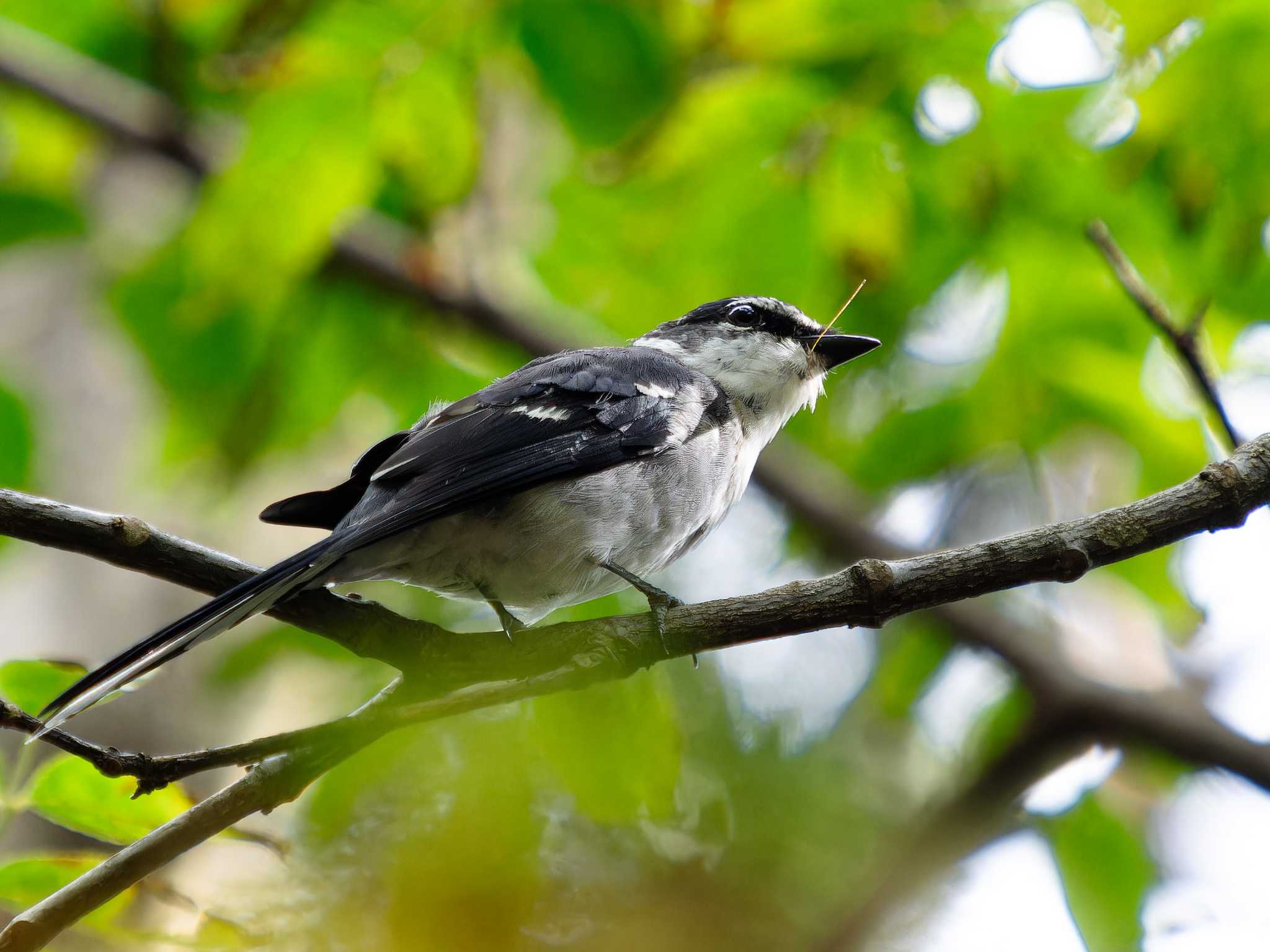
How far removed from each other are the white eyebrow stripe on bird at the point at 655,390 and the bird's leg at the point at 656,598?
59 cm

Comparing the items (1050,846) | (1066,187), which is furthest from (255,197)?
(1050,846)

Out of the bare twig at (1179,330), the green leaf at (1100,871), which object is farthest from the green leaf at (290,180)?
the green leaf at (1100,871)

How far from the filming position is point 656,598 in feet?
8.91

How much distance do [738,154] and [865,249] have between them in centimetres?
49

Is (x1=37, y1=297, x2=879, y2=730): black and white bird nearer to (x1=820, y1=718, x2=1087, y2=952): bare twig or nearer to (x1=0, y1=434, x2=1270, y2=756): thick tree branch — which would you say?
(x1=0, y1=434, x2=1270, y2=756): thick tree branch

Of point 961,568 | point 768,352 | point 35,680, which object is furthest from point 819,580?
point 768,352

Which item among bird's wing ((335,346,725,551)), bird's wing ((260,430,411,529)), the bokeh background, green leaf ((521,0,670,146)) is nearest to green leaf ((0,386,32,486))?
the bokeh background

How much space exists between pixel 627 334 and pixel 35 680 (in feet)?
8.48

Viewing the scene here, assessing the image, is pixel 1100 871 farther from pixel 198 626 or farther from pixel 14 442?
pixel 14 442

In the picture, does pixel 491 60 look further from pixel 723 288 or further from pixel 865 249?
pixel 865 249

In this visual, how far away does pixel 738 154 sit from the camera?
10.7 ft

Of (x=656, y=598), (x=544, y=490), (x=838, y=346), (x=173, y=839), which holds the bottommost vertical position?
(x=173, y=839)

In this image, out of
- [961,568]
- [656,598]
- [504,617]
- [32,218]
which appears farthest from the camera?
[32,218]

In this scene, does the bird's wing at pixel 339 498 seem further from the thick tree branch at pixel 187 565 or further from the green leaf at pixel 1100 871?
the green leaf at pixel 1100 871
